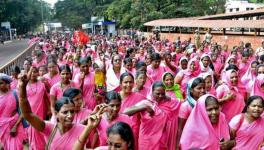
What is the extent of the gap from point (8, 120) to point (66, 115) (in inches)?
Answer: 73.3

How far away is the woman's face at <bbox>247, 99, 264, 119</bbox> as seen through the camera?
3900 millimetres

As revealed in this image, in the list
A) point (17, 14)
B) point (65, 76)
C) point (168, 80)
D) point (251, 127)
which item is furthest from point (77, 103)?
point (17, 14)

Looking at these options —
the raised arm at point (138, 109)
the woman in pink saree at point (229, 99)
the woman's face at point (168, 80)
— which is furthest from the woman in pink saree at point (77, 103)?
the woman in pink saree at point (229, 99)

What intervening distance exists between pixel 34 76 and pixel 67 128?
2778 mm

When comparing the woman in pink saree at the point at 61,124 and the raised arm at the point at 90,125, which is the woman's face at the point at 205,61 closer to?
the woman in pink saree at the point at 61,124

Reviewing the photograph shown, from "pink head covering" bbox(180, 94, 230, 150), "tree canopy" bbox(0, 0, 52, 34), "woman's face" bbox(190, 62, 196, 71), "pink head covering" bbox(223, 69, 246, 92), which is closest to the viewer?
"pink head covering" bbox(180, 94, 230, 150)

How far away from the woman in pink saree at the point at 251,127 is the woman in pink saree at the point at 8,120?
2.61 metres

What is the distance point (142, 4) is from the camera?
105ft

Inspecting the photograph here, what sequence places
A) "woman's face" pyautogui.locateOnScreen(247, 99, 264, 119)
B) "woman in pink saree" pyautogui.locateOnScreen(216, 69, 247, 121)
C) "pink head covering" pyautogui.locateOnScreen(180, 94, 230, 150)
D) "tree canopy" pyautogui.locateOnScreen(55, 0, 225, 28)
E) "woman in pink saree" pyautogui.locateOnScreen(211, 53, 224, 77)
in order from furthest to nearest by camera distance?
"tree canopy" pyautogui.locateOnScreen(55, 0, 225, 28), "woman in pink saree" pyautogui.locateOnScreen(211, 53, 224, 77), "woman in pink saree" pyautogui.locateOnScreen(216, 69, 247, 121), "woman's face" pyautogui.locateOnScreen(247, 99, 264, 119), "pink head covering" pyautogui.locateOnScreen(180, 94, 230, 150)

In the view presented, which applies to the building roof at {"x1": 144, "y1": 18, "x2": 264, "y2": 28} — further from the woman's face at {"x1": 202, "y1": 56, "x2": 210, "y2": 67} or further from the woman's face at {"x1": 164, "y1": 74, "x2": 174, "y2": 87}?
the woman's face at {"x1": 164, "y1": 74, "x2": 174, "y2": 87}

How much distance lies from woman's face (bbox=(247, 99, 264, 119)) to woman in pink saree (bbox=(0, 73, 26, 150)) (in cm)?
272

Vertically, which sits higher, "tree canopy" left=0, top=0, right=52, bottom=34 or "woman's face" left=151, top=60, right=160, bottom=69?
"tree canopy" left=0, top=0, right=52, bottom=34

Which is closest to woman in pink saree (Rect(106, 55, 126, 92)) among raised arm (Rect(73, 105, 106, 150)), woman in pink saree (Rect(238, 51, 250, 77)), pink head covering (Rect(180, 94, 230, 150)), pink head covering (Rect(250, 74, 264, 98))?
pink head covering (Rect(250, 74, 264, 98))

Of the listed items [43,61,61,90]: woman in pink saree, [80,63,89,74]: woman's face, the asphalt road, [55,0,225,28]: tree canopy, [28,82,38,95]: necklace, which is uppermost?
[55,0,225,28]: tree canopy
